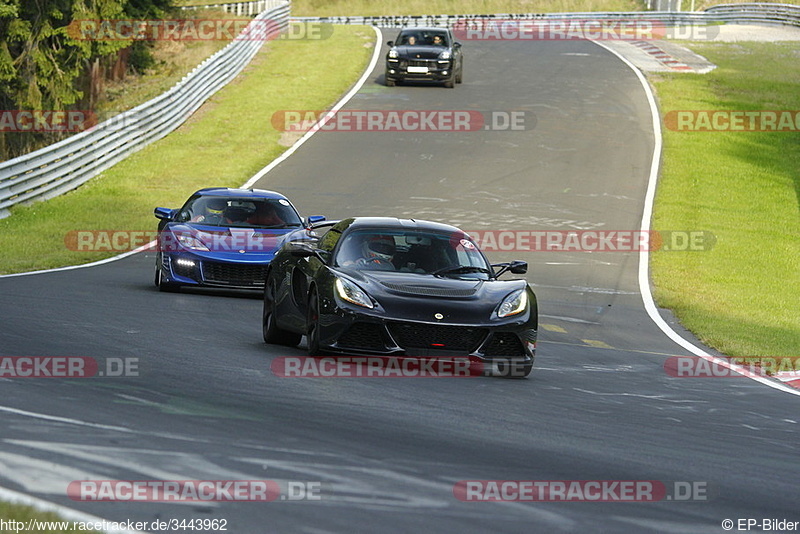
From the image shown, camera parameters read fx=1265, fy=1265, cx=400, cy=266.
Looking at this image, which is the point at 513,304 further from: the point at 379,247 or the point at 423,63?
the point at 423,63

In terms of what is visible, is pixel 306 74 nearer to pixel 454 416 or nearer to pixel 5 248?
pixel 5 248

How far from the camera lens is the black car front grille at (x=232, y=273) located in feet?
54.2

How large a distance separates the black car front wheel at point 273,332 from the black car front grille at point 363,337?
151 centimetres

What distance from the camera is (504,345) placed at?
10906 millimetres

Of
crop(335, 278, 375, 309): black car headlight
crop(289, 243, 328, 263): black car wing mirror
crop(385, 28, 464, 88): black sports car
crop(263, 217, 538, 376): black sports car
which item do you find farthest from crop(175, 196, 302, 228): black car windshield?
crop(385, 28, 464, 88): black sports car

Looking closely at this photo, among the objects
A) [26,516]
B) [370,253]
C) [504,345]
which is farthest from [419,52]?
[26,516]

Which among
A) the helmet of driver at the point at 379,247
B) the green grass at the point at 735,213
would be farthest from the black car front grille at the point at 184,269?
the green grass at the point at 735,213

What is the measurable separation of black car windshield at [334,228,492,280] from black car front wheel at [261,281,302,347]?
42.2 inches

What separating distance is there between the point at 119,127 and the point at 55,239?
32.4ft

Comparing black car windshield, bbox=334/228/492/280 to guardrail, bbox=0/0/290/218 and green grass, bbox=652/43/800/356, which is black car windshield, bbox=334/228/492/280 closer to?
green grass, bbox=652/43/800/356

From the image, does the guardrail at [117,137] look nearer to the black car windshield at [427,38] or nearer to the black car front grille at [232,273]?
the black car windshield at [427,38]

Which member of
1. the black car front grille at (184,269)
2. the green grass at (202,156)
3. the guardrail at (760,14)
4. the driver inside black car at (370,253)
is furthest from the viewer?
the guardrail at (760,14)

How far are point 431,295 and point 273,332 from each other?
7.08ft

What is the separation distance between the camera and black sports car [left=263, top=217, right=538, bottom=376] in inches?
420
